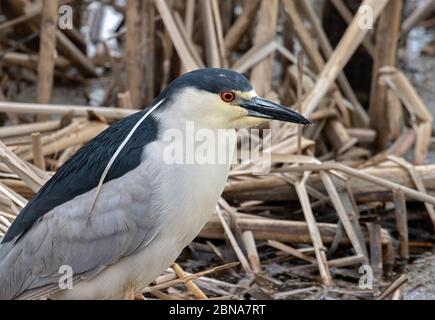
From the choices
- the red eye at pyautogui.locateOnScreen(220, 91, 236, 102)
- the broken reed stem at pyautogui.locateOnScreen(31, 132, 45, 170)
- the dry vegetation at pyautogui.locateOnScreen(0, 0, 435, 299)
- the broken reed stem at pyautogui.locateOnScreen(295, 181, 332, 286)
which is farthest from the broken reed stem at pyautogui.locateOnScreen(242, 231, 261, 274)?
the red eye at pyautogui.locateOnScreen(220, 91, 236, 102)

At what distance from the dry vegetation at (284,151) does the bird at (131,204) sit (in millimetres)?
309

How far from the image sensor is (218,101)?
10.3ft

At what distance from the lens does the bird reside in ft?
10.3

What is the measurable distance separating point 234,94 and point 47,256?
788mm

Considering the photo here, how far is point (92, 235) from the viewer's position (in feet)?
10.5

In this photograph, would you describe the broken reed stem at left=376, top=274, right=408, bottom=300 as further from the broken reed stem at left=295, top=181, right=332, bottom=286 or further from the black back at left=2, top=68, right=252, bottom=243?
the black back at left=2, top=68, right=252, bottom=243

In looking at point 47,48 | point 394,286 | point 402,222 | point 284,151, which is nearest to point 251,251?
point 284,151

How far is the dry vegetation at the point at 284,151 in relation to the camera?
13.6 ft

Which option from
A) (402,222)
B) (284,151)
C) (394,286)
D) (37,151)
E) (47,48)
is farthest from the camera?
(47,48)

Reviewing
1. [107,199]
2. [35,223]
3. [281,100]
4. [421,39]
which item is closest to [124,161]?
[107,199]

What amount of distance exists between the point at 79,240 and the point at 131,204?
0.20 metres

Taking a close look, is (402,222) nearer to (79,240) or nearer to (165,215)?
(165,215)
